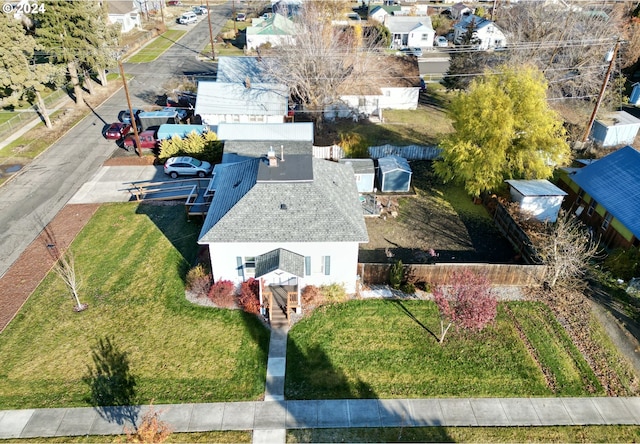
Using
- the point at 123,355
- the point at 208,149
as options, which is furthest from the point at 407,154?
the point at 123,355

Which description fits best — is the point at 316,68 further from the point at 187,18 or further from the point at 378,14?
the point at 187,18

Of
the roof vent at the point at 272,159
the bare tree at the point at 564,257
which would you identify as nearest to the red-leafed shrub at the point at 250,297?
the roof vent at the point at 272,159

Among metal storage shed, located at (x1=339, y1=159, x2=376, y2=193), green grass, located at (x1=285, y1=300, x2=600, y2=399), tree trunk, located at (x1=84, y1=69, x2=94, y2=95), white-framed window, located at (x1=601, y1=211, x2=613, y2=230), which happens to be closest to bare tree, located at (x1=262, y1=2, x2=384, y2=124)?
metal storage shed, located at (x1=339, y1=159, x2=376, y2=193)

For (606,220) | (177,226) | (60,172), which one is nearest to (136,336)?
(177,226)

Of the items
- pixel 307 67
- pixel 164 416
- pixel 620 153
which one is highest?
pixel 307 67

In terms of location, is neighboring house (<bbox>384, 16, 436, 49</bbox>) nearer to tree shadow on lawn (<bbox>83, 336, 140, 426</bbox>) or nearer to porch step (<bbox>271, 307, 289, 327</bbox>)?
porch step (<bbox>271, 307, 289, 327</bbox>)

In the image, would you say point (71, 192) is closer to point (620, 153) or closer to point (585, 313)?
point (585, 313)
